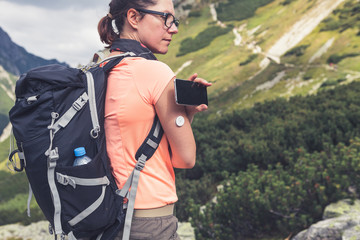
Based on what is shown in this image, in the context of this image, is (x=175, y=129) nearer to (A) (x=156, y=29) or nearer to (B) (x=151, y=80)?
(B) (x=151, y=80)

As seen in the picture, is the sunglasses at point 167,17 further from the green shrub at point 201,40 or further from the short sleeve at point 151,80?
the green shrub at point 201,40

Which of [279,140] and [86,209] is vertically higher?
[86,209]

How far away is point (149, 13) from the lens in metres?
1.85

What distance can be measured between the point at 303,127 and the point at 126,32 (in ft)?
24.1

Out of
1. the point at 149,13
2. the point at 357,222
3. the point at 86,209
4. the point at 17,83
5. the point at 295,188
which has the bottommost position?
the point at 295,188

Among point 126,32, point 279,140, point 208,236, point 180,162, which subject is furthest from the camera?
point 279,140

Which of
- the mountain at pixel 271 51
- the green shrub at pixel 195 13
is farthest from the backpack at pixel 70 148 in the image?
the green shrub at pixel 195 13

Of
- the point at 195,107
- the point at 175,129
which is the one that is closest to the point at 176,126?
the point at 175,129

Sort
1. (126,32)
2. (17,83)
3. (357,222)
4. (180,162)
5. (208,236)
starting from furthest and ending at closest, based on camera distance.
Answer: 1. (208,236)
2. (357,222)
3. (126,32)
4. (180,162)
5. (17,83)

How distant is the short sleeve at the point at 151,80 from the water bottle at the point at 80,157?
1.33 ft

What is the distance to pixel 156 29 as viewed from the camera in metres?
1.89

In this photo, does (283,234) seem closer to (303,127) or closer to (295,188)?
(295,188)

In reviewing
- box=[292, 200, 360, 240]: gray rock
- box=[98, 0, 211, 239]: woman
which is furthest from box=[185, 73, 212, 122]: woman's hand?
box=[292, 200, 360, 240]: gray rock

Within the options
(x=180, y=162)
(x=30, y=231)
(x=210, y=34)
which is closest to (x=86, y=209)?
(x=180, y=162)
